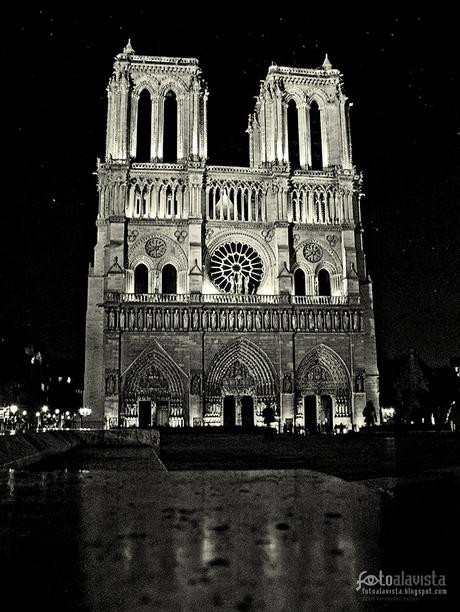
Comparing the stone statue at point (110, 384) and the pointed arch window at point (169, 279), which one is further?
the pointed arch window at point (169, 279)

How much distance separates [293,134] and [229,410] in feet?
62.0

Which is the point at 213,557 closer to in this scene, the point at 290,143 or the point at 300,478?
the point at 300,478

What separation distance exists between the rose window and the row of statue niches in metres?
2.35

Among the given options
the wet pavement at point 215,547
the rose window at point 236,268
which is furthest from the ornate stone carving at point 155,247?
the wet pavement at point 215,547

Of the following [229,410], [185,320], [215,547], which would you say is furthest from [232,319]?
[215,547]

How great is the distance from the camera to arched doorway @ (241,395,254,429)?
36.6m

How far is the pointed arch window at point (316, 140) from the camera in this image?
1649 inches

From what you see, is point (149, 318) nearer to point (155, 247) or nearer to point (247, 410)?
point (155, 247)

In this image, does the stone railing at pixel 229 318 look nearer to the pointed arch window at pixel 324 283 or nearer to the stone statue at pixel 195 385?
the pointed arch window at pixel 324 283

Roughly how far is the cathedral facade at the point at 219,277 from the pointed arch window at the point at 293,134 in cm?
147

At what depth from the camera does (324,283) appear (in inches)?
1565

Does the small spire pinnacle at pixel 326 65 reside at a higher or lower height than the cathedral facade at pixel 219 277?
higher

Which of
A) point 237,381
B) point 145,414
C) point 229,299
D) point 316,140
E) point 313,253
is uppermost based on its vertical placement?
point 316,140

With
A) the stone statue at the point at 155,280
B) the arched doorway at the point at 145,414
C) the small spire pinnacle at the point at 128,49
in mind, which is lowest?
the arched doorway at the point at 145,414
